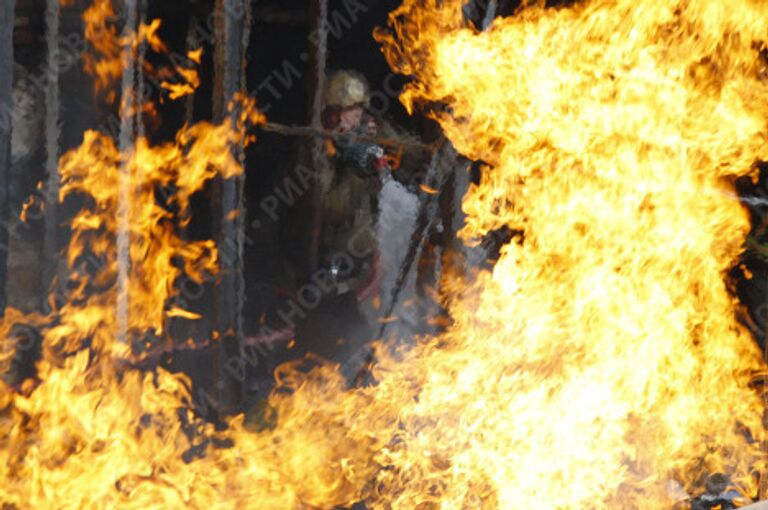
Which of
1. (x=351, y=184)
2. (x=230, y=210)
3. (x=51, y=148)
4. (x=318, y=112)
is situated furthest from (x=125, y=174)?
(x=351, y=184)

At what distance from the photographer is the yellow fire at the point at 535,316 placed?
165 inches

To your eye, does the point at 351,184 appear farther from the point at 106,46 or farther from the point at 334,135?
the point at 106,46

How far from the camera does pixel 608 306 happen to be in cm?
487

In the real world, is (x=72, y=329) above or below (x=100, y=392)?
above

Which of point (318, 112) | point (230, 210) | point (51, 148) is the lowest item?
point (230, 210)

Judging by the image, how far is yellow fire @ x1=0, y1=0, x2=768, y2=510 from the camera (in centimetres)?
420

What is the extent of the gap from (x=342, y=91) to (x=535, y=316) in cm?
238

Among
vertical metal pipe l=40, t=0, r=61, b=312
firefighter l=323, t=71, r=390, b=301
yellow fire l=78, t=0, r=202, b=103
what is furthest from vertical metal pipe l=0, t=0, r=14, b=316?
firefighter l=323, t=71, r=390, b=301

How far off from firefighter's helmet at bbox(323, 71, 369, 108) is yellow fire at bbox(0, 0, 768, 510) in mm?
588

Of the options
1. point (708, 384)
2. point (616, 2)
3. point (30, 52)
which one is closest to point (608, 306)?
point (708, 384)

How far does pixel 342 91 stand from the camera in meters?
5.88

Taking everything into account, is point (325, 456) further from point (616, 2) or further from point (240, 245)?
point (616, 2)

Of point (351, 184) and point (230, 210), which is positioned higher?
point (351, 184)

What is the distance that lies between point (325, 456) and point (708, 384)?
9.82 feet
